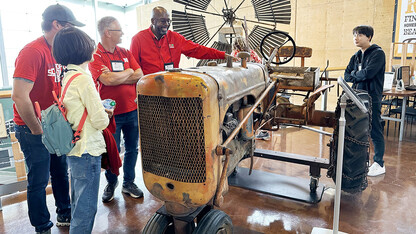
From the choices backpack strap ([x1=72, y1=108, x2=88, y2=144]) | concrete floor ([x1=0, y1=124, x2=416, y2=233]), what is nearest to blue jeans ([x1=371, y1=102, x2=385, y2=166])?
concrete floor ([x1=0, y1=124, x2=416, y2=233])

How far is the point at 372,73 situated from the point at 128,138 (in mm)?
2463

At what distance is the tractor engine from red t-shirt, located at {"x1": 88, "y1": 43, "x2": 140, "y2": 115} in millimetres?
1028

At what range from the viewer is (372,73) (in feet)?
9.93

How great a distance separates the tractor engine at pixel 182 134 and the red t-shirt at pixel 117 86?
1028mm

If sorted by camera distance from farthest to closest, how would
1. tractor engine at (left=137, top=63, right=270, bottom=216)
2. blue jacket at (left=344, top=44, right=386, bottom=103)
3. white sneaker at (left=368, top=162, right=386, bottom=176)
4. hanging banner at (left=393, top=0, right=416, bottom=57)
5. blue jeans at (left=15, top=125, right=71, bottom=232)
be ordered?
hanging banner at (left=393, top=0, right=416, bottom=57)
white sneaker at (left=368, top=162, right=386, bottom=176)
blue jacket at (left=344, top=44, right=386, bottom=103)
blue jeans at (left=15, top=125, right=71, bottom=232)
tractor engine at (left=137, top=63, right=270, bottom=216)

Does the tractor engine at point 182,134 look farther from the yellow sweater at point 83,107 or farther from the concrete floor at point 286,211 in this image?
the concrete floor at point 286,211

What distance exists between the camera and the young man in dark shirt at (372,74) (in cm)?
303

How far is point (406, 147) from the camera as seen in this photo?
429cm

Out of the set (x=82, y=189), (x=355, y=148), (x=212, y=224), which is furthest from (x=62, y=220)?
(x=355, y=148)

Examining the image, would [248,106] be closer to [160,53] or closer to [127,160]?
[160,53]

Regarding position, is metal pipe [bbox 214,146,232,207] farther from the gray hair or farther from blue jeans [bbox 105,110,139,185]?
the gray hair

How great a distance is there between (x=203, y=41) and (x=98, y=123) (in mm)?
2716

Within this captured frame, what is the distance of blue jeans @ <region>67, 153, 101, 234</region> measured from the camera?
5.46 ft

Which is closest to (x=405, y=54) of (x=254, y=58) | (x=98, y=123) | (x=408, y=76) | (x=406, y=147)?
(x=408, y=76)
